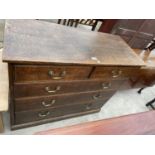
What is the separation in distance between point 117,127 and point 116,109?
153 cm

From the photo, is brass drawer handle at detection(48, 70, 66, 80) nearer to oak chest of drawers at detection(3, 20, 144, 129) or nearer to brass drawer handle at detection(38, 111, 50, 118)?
oak chest of drawers at detection(3, 20, 144, 129)

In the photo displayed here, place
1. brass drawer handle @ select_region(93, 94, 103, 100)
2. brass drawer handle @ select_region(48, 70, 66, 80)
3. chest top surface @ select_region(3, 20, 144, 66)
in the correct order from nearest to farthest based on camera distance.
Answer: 1. chest top surface @ select_region(3, 20, 144, 66)
2. brass drawer handle @ select_region(48, 70, 66, 80)
3. brass drawer handle @ select_region(93, 94, 103, 100)

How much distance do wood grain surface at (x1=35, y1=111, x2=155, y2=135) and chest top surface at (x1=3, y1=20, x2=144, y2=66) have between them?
0.45 m

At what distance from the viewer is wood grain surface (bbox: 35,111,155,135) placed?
55 cm

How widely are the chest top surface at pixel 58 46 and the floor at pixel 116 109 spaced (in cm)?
91

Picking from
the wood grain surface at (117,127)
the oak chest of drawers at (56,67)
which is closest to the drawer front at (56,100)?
the oak chest of drawers at (56,67)

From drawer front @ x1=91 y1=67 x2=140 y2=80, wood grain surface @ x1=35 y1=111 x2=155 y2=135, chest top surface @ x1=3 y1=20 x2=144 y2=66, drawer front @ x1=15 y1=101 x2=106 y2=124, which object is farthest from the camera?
drawer front @ x1=15 y1=101 x2=106 y2=124

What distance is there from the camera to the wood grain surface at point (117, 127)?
55 cm

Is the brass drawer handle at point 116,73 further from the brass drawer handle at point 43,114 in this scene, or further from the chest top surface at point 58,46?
the brass drawer handle at point 43,114

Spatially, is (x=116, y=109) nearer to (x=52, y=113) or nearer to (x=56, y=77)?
(x=52, y=113)

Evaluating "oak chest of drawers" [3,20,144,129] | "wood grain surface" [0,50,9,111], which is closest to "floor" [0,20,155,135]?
"oak chest of drawers" [3,20,144,129]
